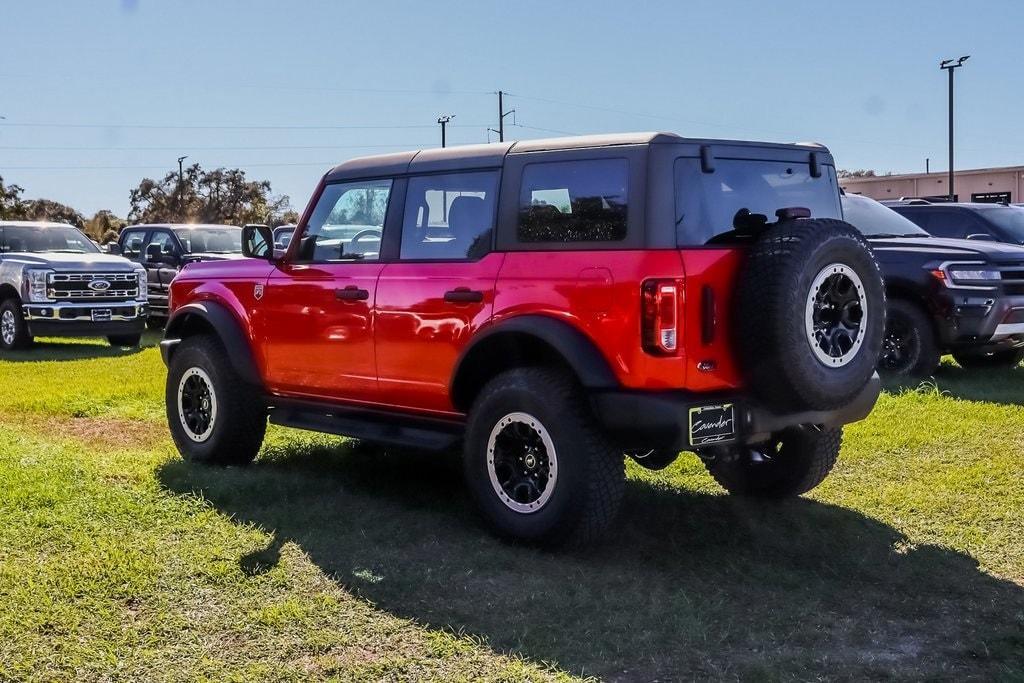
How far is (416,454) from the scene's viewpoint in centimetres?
764

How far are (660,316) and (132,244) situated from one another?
15615mm

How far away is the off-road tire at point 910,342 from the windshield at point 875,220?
98 centimetres

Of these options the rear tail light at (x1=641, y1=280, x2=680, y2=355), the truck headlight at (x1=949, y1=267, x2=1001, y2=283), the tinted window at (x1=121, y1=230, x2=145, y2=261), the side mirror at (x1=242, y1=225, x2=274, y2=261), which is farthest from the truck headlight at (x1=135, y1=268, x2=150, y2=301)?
the rear tail light at (x1=641, y1=280, x2=680, y2=355)

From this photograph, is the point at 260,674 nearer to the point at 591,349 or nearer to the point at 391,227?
the point at 591,349

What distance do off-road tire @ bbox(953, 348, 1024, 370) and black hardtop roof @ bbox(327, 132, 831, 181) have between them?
657 cm

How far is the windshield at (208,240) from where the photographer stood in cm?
1772

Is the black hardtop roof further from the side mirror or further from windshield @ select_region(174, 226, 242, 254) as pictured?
windshield @ select_region(174, 226, 242, 254)

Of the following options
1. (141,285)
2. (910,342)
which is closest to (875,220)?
(910,342)

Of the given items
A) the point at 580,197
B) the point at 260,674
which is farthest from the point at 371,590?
the point at 580,197

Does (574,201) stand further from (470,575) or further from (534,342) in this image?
(470,575)

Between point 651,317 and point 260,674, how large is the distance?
215 cm

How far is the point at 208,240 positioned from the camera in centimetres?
1783

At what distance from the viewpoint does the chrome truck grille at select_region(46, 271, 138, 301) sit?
50.0 feet

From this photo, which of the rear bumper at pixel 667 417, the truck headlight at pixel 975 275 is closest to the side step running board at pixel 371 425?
the rear bumper at pixel 667 417
